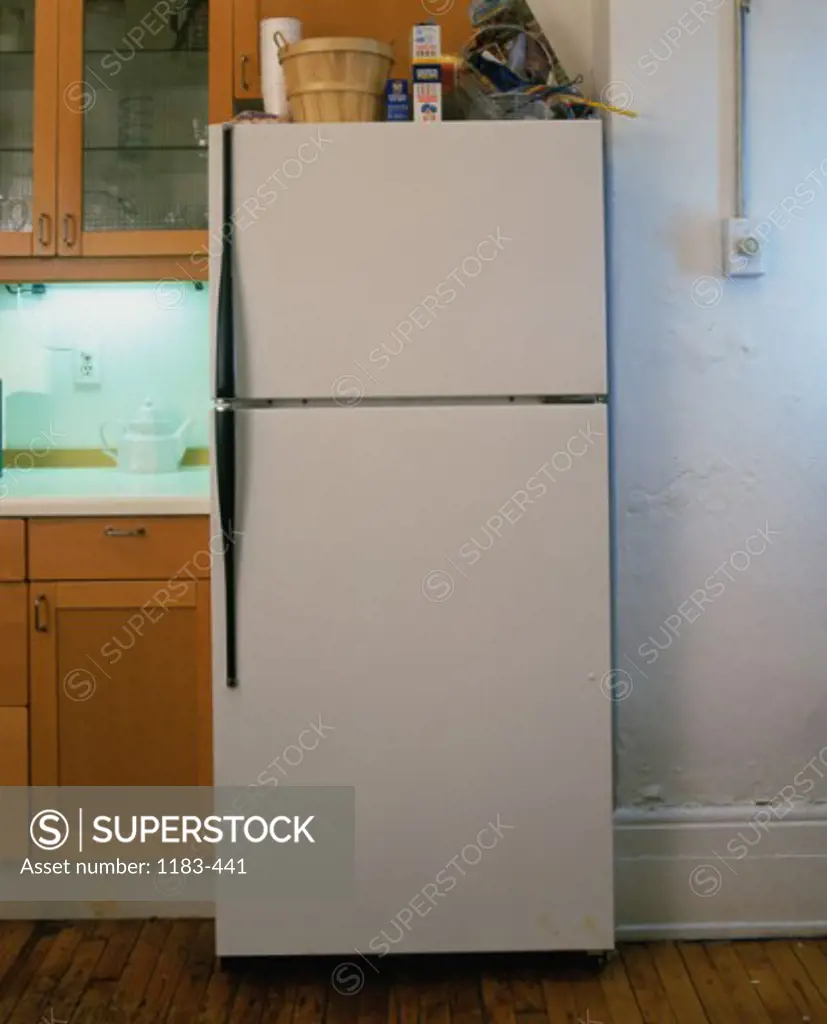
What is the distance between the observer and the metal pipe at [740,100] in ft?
7.91

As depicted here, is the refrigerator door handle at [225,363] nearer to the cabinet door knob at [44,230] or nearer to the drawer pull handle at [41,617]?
the drawer pull handle at [41,617]

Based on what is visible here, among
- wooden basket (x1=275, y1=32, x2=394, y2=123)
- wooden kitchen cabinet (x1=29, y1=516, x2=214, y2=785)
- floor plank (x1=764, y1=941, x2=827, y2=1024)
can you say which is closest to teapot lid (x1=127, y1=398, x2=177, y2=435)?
wooden kitchen cabinet (x1=29, y1=516, x2=214, y2=785)

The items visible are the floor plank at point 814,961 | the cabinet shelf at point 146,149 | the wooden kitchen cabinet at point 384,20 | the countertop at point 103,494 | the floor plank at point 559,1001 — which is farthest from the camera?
the cabinet shelf at point 146,149

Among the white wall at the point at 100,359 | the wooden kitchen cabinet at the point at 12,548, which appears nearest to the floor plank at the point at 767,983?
the wooden kitchen cabinet at the point at 12,548

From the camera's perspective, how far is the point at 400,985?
225cm

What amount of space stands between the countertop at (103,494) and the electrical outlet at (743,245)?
4.00 ft

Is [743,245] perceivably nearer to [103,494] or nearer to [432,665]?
[432,665]

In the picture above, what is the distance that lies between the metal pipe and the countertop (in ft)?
4.24

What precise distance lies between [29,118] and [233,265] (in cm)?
103

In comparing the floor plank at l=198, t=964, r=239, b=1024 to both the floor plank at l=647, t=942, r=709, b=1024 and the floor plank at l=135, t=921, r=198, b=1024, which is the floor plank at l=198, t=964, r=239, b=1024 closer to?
the floor plank at l=135, t=921, r=198, b=1024

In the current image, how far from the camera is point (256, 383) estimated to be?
2176mm

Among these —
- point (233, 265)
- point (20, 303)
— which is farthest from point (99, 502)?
point (20, 303)

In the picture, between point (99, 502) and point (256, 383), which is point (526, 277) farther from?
point (99, 502)

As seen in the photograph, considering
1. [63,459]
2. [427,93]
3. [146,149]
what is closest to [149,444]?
[63,459]
